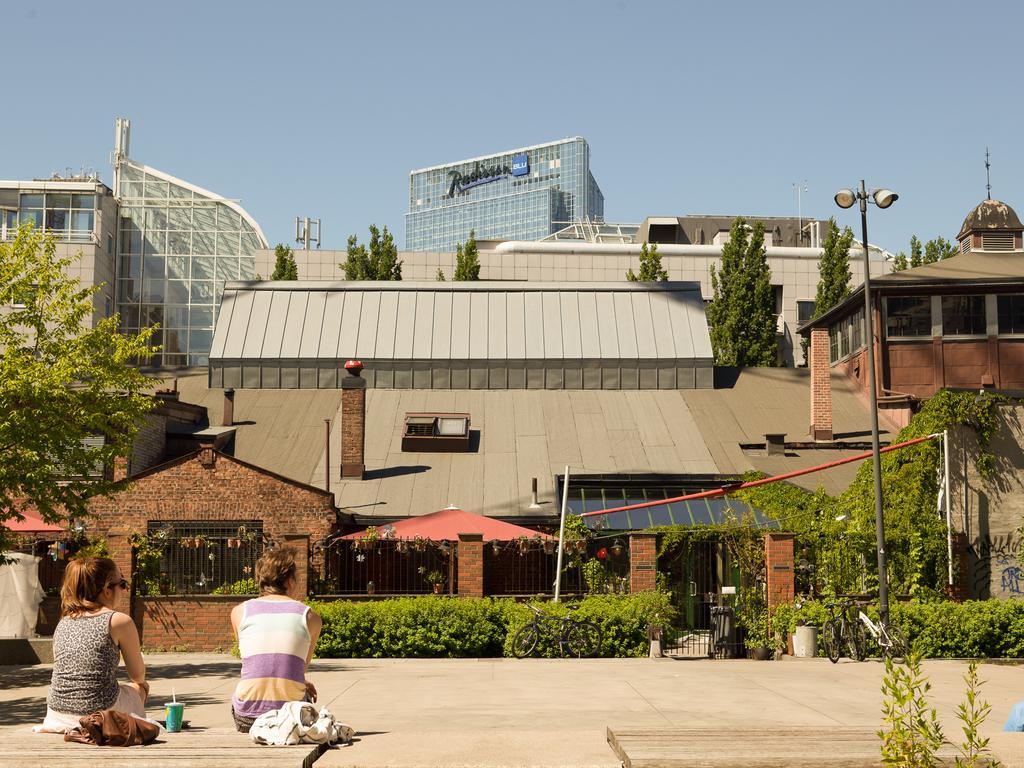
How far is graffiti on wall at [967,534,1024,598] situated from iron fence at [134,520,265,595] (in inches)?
593

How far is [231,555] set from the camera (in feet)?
86.3

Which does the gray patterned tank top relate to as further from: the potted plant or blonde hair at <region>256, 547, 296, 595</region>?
the potted plant

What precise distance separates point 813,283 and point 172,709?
8284 cm

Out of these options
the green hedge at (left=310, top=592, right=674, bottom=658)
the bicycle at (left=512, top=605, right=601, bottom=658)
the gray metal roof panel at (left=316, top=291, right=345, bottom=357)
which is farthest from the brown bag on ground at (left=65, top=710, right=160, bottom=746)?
the gray metal roof panel at (left=316, top=291, right=345, bottom=357)

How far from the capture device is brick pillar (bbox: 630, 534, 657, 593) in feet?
78.1

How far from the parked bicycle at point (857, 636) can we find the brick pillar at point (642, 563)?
3.53 m

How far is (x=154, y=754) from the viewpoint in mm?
7125

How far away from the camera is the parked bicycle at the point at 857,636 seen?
21.5 m

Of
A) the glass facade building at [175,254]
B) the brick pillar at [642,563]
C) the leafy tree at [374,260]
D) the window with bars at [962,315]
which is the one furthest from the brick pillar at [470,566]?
the glass facade building at [175,254]

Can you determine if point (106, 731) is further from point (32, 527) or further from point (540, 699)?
point (32, 527)

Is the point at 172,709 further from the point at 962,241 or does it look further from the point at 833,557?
the point at 962,241

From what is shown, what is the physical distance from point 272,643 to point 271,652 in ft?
0.22

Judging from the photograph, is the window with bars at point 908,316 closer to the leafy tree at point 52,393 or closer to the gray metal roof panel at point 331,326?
the gray metal roof panel at point 331,326

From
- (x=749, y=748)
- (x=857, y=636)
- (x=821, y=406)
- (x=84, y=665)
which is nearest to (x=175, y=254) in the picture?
(x=821, y=406)
